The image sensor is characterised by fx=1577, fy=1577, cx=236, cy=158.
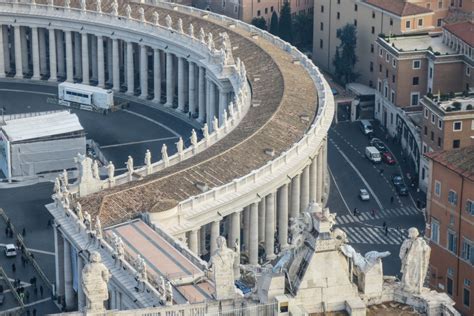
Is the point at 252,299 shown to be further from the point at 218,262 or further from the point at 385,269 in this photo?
the point at 385,269

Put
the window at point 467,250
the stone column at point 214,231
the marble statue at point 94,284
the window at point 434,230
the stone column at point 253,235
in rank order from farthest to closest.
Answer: the stone column at point 253,235, the stone column at point 214,231, the window at point 434,230, the window at point 467,250, the marble statue at point 94,284

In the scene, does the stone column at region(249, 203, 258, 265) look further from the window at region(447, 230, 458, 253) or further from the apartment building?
the window at region(447, 230, 458, 253)

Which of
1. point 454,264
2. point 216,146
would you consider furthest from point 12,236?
point 454,264

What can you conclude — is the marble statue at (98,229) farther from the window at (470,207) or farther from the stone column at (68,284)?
the window at (470,207)

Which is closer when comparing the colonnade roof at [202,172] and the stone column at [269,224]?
the colonnade roof at [202,172]

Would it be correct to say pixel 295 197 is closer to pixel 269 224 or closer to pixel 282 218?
pixel 282 218

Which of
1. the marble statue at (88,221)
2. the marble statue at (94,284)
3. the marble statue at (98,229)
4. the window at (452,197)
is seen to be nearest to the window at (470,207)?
the window at (452,197)
